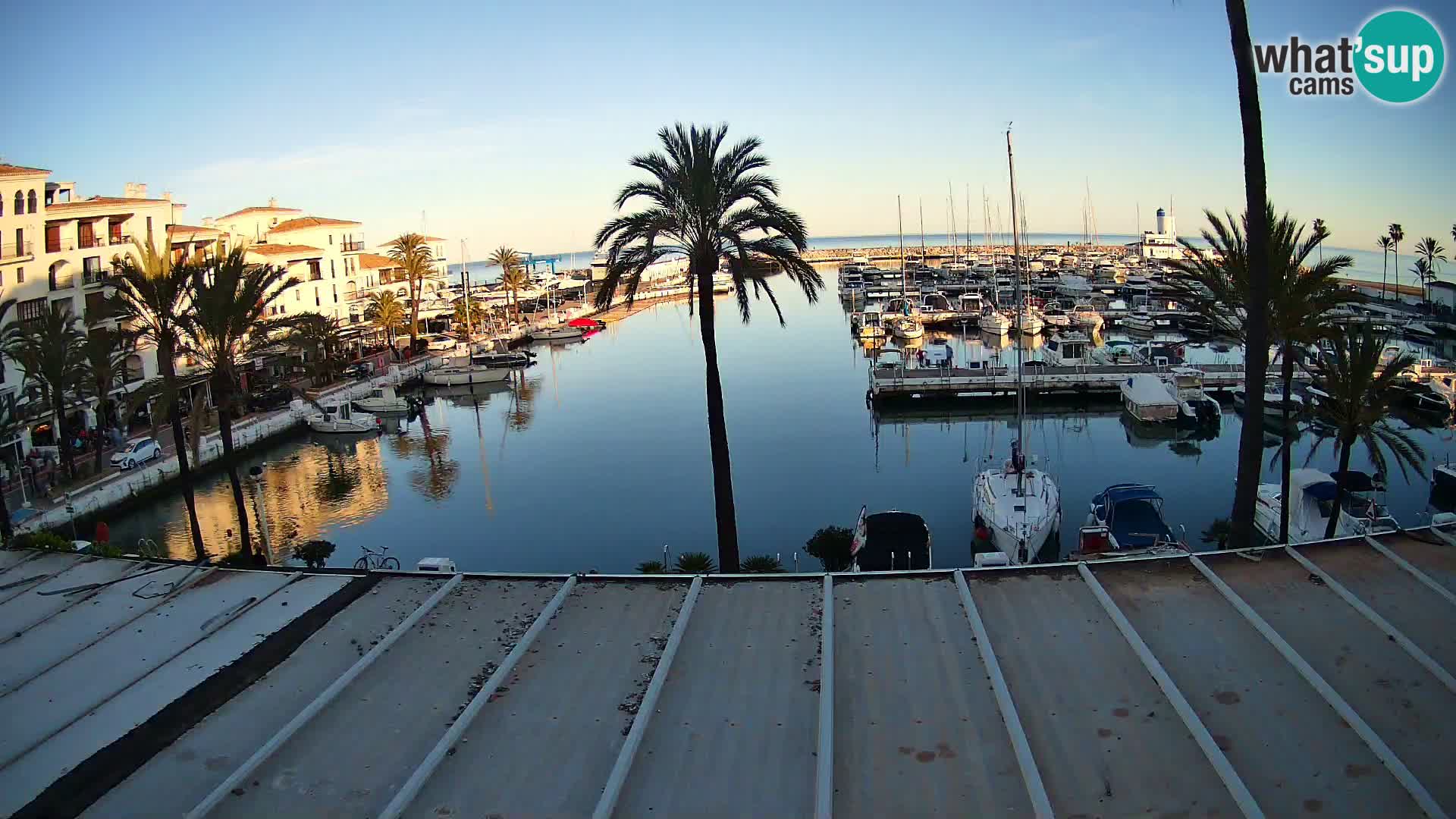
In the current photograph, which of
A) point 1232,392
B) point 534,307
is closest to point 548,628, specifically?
point 1232,392

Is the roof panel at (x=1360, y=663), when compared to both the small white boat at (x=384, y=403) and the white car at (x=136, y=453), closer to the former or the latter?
the white car at (x=136, y=453)

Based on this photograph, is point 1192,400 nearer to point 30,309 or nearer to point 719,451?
point 719,451

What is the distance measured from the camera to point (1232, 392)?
154ft

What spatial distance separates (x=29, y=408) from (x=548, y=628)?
96.4 ft

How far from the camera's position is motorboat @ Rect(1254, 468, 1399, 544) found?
22.9 meters

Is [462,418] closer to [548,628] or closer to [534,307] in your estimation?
[548,628]

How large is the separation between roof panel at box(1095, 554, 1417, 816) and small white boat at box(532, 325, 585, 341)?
7655 cm

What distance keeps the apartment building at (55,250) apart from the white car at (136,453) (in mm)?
2966

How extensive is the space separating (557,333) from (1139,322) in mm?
50361

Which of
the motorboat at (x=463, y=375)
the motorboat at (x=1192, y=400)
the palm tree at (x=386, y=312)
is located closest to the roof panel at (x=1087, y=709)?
the motorboat at (x=1192, y=400)

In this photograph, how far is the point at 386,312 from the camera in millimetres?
65438

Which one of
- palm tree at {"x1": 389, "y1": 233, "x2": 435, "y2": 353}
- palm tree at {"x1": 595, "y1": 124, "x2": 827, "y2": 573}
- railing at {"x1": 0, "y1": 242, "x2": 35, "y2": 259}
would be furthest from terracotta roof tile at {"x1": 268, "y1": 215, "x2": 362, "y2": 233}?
palm tree at {"x1": 595, "y1": 124, "x2": 827, "y2": 573}

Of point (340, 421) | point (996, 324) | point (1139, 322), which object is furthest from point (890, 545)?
point (1139, 322)

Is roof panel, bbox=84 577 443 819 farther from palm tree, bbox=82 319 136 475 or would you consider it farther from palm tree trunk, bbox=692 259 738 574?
palm tree, bbox=82 319 136 475
